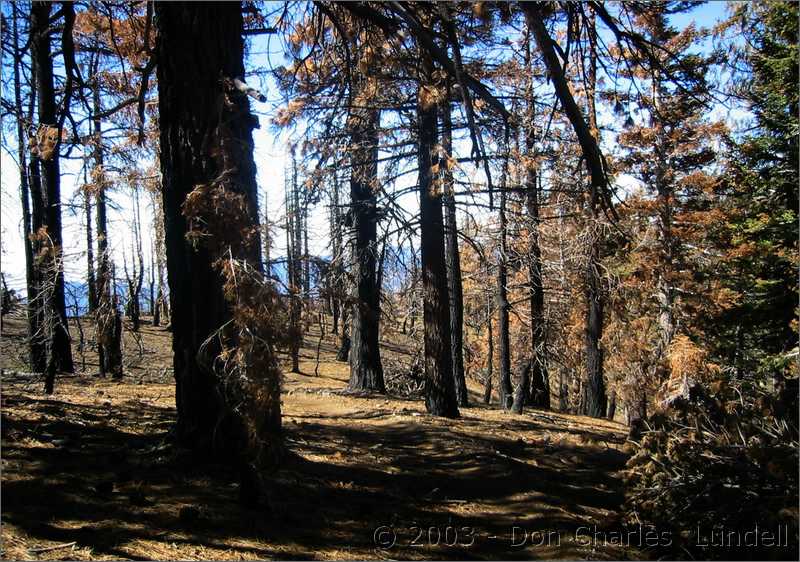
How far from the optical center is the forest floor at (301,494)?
3.74 m

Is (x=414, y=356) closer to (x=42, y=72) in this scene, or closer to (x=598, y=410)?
(x=598, y=410)

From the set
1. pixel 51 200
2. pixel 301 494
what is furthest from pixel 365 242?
pixel 301 494

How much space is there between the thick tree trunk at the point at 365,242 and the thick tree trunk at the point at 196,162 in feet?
11.3

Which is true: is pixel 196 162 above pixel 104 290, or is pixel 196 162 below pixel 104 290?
above

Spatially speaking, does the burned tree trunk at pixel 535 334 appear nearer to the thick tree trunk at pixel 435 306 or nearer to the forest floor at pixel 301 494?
the thick tree trunk at pixel 435 306

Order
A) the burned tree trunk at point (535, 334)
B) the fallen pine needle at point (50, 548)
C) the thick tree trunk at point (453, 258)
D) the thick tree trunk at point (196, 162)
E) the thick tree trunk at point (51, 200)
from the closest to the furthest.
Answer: the fallen pine needle at point (50, 548), the thick tree trunk at point (196, 162), the thick tree trunk at point (51, 200), the thick tree trunk at point (453, 258), the burned tree trunk at point (535, 334)

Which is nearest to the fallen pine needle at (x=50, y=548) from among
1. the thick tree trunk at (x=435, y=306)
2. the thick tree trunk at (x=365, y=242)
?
the thick tree trunk at (x=365, y=242)

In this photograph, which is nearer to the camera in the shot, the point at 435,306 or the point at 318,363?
the point at 318,363

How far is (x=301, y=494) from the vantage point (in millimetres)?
4766

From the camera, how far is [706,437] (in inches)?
178

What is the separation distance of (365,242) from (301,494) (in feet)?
24.5

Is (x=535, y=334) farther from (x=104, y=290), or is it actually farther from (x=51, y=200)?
(x=51, y=200)

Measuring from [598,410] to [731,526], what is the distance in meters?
15.5

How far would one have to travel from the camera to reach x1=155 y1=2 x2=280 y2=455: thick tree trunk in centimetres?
470
